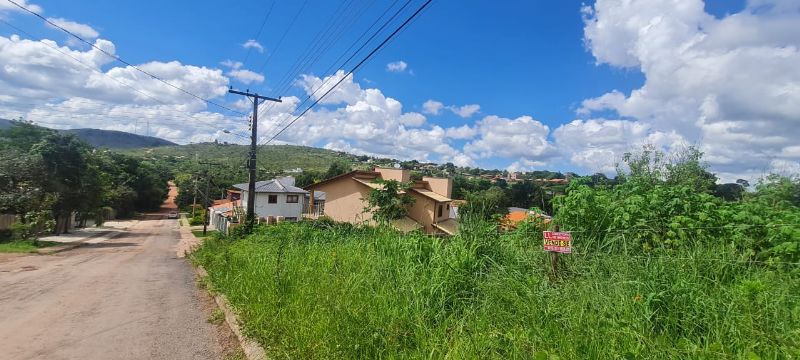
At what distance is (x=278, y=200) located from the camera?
48.2 meters

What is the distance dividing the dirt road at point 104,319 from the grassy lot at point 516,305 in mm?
995

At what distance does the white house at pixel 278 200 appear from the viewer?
47344 mm

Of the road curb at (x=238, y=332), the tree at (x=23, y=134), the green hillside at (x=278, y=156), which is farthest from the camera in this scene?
the green hillside at (x=278, y=156)

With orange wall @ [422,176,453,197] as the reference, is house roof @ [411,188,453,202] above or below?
below

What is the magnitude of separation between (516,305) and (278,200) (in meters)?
47.1

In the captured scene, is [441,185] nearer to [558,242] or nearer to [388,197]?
[388,197]

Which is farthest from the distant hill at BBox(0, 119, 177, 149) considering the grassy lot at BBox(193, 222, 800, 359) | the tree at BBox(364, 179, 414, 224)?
the grassy lot at BBox(193, 222, 800, 359)

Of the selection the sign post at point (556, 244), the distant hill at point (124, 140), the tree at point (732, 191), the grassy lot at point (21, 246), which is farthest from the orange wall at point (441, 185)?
the distant hill at point (124, 140)

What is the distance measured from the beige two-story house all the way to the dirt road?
52.2ft

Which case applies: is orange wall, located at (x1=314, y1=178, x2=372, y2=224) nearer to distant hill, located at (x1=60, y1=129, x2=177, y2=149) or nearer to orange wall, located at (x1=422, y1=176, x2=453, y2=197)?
orange wall, located at (x1=422, y1=176, x2=453, y2=197)

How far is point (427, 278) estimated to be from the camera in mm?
4387

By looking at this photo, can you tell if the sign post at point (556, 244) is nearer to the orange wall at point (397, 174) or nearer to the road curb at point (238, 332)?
the road curb at point (238, 332)

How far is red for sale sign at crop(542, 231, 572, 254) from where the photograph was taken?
391 centimetres

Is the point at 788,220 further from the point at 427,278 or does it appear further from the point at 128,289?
the point at 128,289
